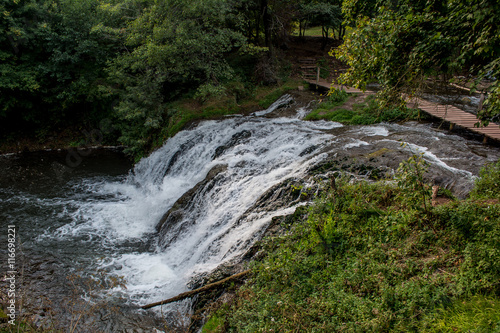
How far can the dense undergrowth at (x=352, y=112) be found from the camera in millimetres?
11469

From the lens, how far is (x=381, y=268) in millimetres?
4508

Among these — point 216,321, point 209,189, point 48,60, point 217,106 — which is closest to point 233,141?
point 209,189

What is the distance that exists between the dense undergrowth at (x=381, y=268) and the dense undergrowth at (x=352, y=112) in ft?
19.9

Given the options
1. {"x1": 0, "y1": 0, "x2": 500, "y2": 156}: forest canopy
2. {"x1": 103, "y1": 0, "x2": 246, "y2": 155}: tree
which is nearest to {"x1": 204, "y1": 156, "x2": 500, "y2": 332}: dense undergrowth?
{"x1": 0, "y1": 0, "x2": 500, "y2": 156}: forest canopy

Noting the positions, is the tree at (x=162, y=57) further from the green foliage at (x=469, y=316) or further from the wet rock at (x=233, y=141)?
the green foliage at (x=469, y=316)

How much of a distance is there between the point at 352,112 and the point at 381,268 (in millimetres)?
9357

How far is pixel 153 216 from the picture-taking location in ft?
34.3

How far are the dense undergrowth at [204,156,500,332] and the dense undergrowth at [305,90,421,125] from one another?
607 centimetres

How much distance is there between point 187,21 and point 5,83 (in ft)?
29.6

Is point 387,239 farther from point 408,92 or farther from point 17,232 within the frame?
point 17,232

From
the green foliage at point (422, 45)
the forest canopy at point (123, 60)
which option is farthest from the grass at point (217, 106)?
the green foliage at point (422, 45)

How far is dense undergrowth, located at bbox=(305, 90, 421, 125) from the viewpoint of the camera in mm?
11469

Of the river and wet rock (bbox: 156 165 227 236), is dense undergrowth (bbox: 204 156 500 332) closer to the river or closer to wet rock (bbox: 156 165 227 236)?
the river

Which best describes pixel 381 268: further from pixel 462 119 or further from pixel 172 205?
pixel 462 119
